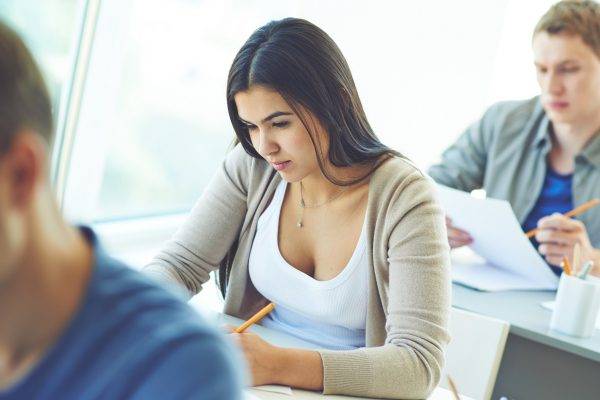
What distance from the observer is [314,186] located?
1673mm

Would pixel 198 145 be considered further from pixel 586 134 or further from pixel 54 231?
pixel 54 231

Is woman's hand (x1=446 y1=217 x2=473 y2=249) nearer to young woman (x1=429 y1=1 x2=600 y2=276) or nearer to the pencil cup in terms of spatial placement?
young woman (x1=429 y1=1 x2=600 y2=276)

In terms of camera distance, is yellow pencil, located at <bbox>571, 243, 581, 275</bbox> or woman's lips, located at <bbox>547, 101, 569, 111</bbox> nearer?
yellow pencil, located at <bbox>571, 243, 581, 275</bbox>

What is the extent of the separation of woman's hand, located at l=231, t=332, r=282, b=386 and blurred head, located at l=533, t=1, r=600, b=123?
4.80 feet

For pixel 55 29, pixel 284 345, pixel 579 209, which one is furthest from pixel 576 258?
pixel 55 29

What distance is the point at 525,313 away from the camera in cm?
194

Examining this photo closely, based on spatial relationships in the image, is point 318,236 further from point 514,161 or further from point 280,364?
point 514,161

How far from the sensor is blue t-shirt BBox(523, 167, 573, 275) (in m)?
2.47

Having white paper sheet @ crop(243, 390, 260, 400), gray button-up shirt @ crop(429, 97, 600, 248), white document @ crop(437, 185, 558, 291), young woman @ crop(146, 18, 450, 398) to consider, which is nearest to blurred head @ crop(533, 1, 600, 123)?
gray button-up shirt @ crop(429, 97, 600, 248)

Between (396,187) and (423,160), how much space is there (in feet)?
7.89

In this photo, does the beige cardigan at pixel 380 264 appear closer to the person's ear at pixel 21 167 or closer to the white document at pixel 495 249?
the white document at pixel 495 249

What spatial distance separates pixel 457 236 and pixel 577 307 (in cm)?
48

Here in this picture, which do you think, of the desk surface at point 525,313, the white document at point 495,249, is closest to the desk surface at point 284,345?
the desk surface at point 525,313

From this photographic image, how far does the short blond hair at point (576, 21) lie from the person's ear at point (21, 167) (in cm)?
206
